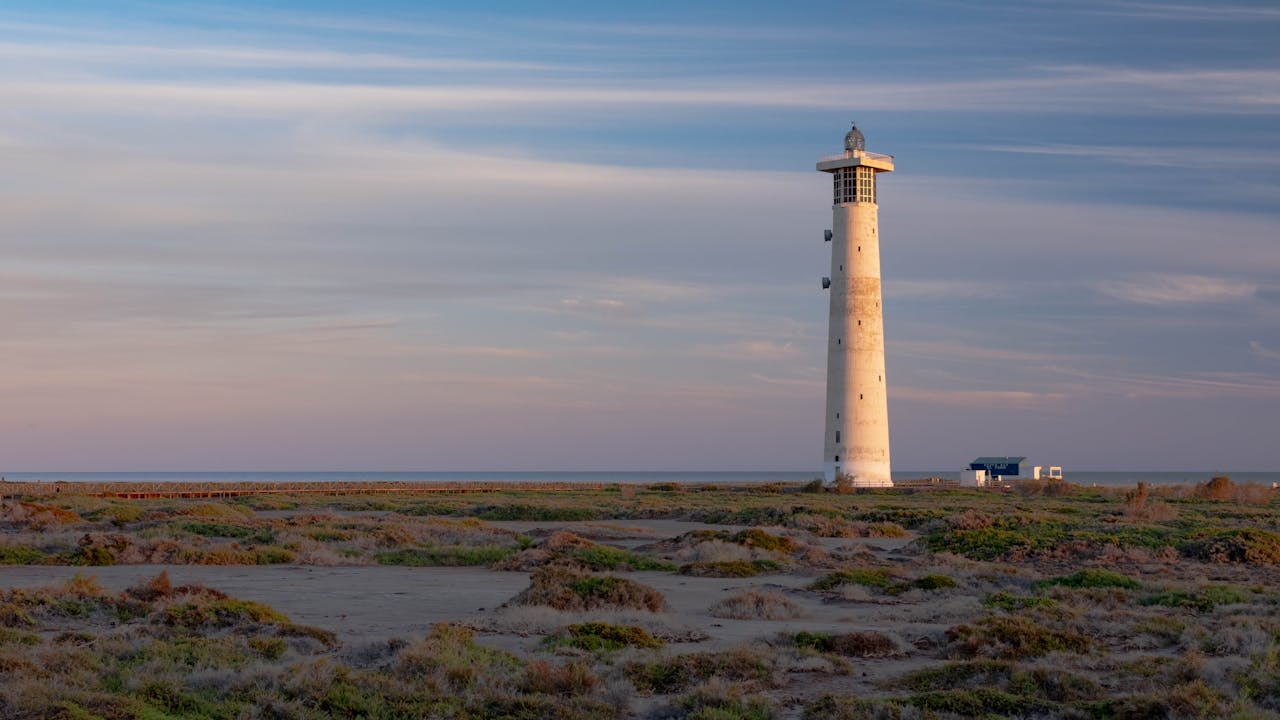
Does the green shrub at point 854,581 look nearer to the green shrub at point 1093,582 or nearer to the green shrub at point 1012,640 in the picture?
the green shrub at point 1093,582

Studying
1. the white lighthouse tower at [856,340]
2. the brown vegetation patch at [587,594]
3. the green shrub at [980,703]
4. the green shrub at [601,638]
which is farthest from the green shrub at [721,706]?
the white lighthouse tower at [856,340]

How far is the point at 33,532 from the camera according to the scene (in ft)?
122

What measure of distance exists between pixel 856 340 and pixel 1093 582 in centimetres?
4577

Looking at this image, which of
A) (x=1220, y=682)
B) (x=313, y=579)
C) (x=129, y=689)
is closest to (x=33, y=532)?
(x=313, y=579)

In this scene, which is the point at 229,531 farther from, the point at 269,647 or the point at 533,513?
the point at 269,647

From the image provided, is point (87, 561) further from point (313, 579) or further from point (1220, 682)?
point (1220, 682)

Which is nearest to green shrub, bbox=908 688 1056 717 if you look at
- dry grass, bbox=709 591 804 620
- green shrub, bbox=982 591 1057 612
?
dry grass, bbox=709 591 804 620

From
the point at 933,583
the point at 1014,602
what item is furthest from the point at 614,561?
the point at 1014,602

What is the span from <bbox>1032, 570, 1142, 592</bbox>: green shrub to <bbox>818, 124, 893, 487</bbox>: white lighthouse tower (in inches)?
1770

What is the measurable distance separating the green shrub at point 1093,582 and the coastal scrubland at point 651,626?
0.07 metres

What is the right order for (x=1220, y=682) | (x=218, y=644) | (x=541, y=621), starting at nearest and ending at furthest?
(x=1220, y=682) → (x=218, y=644) → (x=541, y=621)

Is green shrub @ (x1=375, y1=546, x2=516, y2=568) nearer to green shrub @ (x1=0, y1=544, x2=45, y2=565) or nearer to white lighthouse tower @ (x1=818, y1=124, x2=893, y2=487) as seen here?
green shrub @ (x1=0, y1=544, x2=45, y2=565)

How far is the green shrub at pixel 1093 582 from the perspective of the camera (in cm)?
2517

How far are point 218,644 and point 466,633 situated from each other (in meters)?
3.21
